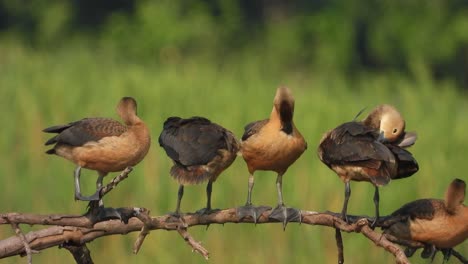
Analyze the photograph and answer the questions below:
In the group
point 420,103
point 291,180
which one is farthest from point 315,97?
point 291,180

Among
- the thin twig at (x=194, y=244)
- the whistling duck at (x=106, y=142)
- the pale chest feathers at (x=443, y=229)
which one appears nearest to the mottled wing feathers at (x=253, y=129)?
the whistling duck at (x=106, y=142)

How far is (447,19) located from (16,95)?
15037 millimetres

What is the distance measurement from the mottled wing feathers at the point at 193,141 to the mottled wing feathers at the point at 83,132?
178 mm

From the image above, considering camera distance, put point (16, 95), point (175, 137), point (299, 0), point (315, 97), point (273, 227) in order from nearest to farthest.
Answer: point (175, 137)
point (273, 227)
point (16, 95)
point (315, 97)
point (299, 0)

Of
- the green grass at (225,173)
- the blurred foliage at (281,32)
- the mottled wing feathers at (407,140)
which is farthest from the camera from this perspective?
the blurred foliage at (281,32)

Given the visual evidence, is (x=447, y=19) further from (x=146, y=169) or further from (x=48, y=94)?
(x=146, y=169)

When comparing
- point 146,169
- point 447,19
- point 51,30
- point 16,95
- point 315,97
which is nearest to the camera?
point 146,169

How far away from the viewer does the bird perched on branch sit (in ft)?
10.8

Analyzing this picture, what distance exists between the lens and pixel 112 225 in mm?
3250

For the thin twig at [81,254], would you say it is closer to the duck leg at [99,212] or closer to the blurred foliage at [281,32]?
the duck leg at [99,212]

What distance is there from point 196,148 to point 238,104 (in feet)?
27.0

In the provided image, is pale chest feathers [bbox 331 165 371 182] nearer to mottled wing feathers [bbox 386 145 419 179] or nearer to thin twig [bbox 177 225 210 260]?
mottled wing feathers [bbox 386 145 419 179]

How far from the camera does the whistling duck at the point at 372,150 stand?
3244 millimetres

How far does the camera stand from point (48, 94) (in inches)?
480
